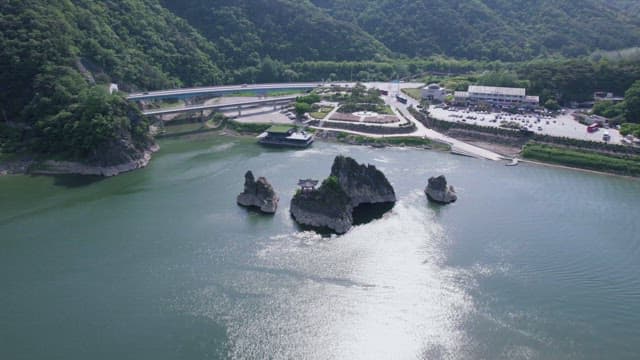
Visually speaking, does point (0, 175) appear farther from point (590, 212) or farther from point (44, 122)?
point (590, 212)

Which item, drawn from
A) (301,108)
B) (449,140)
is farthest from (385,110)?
(449,140)

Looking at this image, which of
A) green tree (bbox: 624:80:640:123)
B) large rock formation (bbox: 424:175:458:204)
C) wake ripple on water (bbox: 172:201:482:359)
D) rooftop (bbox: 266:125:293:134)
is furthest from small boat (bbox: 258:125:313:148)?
green tree (bbox: 624:80:640:123)

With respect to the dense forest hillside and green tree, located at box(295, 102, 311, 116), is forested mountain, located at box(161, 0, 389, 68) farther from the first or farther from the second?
green tree, located at box(295, 102, 311, 116)

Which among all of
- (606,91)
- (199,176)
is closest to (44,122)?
(199,176)

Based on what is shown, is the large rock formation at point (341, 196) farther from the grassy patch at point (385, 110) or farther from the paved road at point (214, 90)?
the paved road at point (214, 90)

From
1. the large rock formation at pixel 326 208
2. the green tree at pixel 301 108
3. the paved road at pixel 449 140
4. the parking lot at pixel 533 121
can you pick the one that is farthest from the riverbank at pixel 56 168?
the parking lot at pixel 533 121
